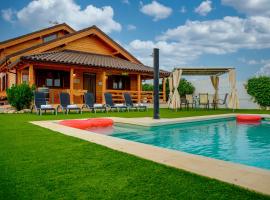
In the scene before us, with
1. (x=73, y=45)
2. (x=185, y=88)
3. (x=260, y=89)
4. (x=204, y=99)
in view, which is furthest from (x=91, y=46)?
(x=260, y=89)

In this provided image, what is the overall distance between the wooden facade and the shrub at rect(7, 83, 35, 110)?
1.74 meters

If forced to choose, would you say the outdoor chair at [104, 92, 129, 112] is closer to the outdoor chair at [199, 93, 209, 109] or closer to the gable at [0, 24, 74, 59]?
the outdoor chair at [199, 93, 209, 109]

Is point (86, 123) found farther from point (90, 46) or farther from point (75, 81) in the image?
point (90, 46)

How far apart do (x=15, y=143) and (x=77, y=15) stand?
21.5 m

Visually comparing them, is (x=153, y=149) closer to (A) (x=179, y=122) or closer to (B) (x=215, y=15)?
(A) (x=179, y=122)

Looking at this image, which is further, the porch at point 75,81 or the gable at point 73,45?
the gable at point 73,45

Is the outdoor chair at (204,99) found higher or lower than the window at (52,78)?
lower

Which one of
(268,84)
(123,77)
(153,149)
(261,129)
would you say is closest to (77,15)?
(123,77)

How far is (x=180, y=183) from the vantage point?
2807 mm

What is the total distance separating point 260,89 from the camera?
61.2ft

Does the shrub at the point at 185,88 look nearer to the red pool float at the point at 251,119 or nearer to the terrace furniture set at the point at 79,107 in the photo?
the terrace furniture set at the point at 79,107

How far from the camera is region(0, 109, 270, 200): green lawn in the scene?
2.54 m

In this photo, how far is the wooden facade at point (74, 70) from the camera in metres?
16.9

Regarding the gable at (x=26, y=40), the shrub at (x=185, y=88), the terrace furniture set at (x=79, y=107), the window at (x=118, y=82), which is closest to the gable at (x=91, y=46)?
the window at (x=118, y=82)
